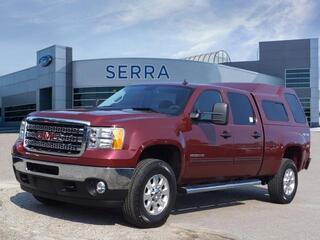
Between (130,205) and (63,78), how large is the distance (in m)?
46.7

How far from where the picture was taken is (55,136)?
6.97 m

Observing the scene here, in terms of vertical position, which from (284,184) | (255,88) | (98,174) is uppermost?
(255,88)

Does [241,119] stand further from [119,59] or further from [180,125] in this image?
[119,59]

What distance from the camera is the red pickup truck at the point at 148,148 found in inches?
262

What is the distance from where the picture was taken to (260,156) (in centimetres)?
912

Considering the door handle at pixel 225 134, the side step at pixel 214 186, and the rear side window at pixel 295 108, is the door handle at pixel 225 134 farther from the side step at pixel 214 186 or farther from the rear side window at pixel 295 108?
the rear side window at pixel 295 108

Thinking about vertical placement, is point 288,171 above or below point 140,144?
below

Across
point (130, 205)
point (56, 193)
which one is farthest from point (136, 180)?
point (56, 193)

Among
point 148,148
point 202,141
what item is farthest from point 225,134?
point 148,148

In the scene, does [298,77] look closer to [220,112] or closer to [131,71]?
[131,71]

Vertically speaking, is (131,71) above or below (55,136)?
above

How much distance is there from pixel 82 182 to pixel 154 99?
206cm

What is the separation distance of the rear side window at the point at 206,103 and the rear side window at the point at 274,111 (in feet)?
4.99

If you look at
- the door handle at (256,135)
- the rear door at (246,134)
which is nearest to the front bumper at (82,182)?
the rear door at (246,134)
